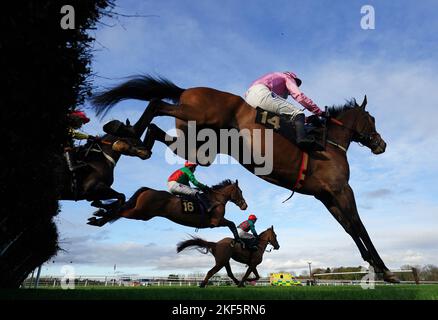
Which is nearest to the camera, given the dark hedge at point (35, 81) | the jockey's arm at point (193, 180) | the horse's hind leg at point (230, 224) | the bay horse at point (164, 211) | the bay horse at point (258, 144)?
the dark hedge at point (35, 81)

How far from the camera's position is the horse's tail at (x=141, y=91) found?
539 centimetres

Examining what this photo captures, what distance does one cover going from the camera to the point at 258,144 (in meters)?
5.36

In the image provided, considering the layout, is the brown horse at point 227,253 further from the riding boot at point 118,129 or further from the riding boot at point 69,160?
the riding boot at point 118,129

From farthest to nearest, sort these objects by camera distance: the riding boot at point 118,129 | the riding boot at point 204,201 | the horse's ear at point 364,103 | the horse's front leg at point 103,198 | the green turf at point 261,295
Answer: the riding boot at point 204,201
the horse's front leg at point 103,198
the horse's ear at point 364,103
the riding boot at point 118,129
the green turf at point 261,295

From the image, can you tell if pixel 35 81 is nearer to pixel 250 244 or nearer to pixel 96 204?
pixel 96 204

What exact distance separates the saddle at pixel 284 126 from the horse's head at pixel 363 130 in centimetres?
72

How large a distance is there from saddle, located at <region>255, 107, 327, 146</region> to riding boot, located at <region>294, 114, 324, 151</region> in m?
0.07

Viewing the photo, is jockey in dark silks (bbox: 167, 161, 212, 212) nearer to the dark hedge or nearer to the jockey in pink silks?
the jockey in pink silks

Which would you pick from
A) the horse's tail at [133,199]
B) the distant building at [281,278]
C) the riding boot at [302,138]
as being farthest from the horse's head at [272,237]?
the riding boot at [302,138]

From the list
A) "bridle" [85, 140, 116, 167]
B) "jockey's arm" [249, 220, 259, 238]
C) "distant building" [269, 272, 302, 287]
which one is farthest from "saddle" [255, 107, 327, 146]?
"distant building" [269, 272, 302, 287]

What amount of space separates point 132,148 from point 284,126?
2.15 metres

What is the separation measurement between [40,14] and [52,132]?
1.09 m

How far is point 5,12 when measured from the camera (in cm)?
344

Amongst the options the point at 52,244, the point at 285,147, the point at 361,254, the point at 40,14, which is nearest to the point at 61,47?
the point at 40,14
